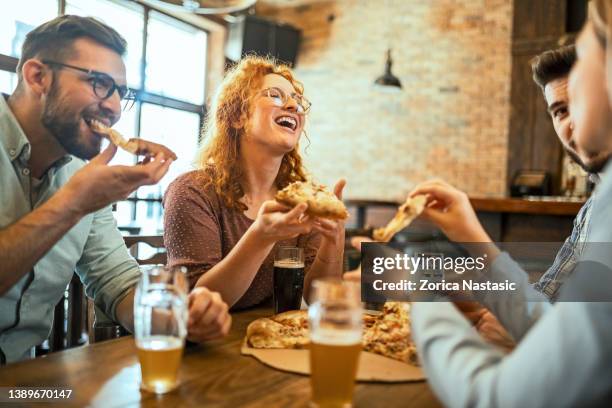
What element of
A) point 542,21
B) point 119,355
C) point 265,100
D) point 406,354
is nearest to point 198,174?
point 265,100

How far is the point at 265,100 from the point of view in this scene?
1775 millimetres

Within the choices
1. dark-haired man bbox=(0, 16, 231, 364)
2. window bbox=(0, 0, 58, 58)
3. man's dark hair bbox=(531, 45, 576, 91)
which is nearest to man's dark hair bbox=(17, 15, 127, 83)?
dark-haired man bbox=(0, 16, 231, 364)

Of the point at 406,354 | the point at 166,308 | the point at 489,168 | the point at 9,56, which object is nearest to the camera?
the point at 166,308

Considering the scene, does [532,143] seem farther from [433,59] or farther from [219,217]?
[219,217]

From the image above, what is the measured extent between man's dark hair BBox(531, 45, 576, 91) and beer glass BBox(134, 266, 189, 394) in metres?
1.25

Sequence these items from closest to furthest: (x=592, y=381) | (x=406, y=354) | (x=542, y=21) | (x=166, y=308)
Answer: (x=592, y=381), (x=166, y=308), (x=406, y=354), (x=542, y=21)

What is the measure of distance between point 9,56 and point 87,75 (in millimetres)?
3641

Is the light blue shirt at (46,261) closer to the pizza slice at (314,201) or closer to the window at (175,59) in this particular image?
the pizza slice at (314,201)

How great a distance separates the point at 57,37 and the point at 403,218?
894 millimetres

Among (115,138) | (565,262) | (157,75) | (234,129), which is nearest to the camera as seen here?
(115,138)

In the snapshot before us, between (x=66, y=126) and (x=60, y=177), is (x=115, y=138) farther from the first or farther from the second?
(x=60, y=177)

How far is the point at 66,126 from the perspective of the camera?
122 centimetres

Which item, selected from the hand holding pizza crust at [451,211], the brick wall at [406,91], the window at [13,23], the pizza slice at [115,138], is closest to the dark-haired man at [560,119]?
the hand holding pizza crust at [451,211]

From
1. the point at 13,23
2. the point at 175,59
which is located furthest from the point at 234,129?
the point at 175,59
